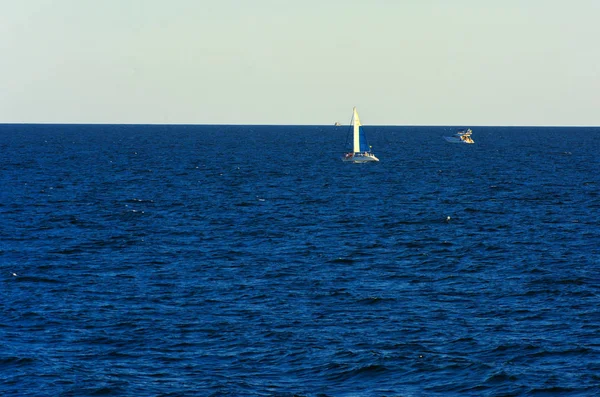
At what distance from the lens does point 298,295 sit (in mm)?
48938

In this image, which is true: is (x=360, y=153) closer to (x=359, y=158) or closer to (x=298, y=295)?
(x=359, y=158)

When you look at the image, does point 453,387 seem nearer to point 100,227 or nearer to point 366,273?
point 366,273

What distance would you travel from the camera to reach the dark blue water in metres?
34.9

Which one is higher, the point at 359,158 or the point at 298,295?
the point at 359,158

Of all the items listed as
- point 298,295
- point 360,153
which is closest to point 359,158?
point 360,153

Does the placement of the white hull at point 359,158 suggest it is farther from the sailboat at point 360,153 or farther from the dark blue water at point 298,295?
the dark blue water at point 298,295

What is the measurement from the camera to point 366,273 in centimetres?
5597

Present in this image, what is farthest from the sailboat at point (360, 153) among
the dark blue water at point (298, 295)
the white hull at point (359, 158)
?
the dark blue water at point (298, 295)

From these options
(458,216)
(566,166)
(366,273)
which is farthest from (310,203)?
(566,166)

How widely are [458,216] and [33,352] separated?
56.1 metres

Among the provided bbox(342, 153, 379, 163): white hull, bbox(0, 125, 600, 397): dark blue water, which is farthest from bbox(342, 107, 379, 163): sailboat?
bbox(0, 125, 600, 397): dark blue water

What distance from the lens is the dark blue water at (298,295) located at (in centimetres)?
3494

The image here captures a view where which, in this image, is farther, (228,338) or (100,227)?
(100,227)

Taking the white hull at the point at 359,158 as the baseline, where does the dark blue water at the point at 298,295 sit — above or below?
below
